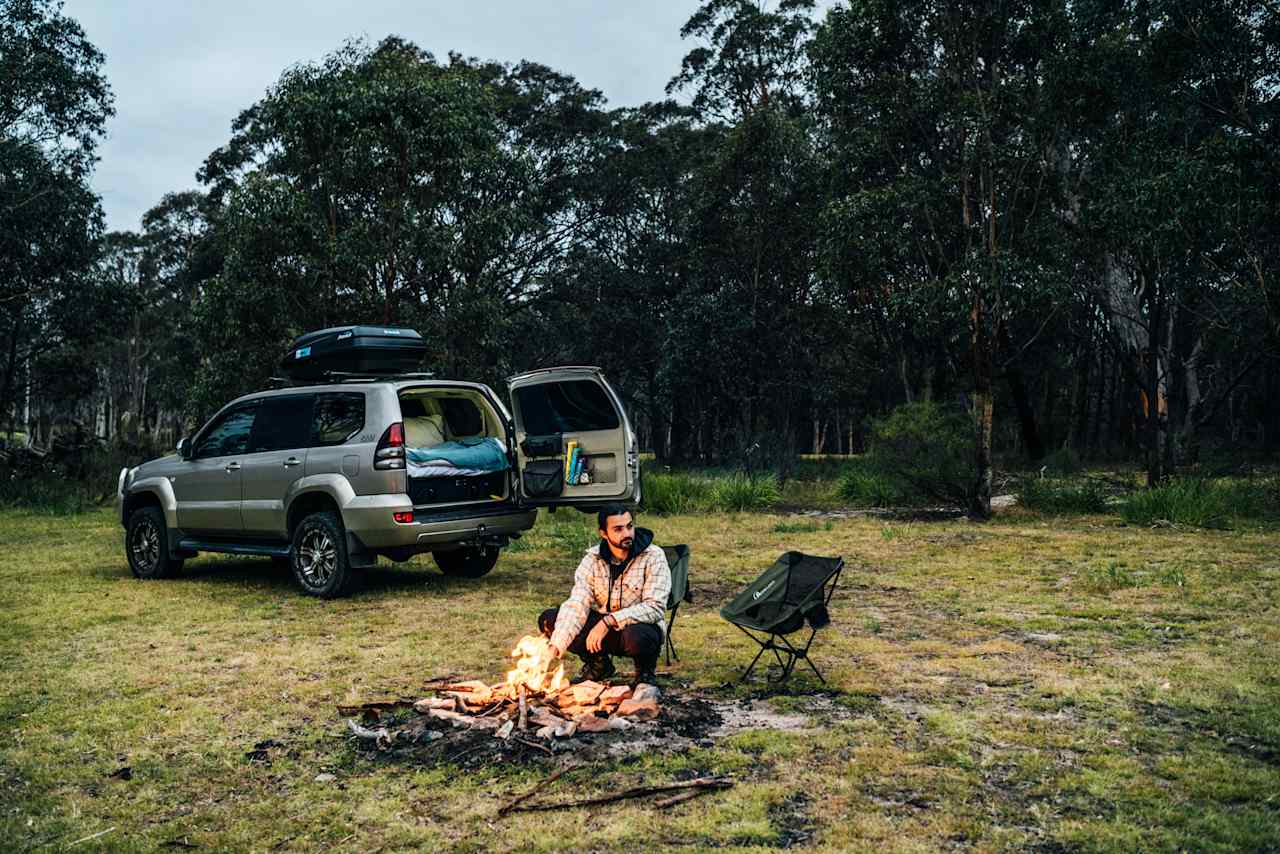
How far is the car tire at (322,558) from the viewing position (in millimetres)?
8836

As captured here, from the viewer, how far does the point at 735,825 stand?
12.4 feet

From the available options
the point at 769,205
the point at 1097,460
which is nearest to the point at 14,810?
the point at 769,205

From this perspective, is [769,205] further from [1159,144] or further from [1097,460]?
[1097,460]

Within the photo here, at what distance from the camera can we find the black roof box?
33.1 feet

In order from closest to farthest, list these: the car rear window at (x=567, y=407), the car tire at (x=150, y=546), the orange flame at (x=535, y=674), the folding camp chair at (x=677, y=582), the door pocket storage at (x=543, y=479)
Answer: the orange flame at (x=535, y=674) < the folding camp chair at (x=677, y=582) < the door pocket storage at (x=543, y=479) < the car rear window at (x=567, y=407) < the car tire at (x=150, y=546)

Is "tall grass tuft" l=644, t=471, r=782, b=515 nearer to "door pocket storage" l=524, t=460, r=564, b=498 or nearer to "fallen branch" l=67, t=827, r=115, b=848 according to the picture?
"door pocket storage" l=524, t=460, r=564, b=498

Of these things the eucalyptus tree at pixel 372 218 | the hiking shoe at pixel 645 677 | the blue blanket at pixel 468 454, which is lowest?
the hiking shoe at pixel 645 677

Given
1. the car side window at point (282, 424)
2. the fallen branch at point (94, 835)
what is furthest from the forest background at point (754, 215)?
the fallen branch at point (94, 835)

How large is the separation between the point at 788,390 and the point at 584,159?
10.1 meters

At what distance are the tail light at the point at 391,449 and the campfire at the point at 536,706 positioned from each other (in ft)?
11.2

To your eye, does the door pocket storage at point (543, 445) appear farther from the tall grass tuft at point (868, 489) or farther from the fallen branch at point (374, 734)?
the tall grass tuft at point (868, 489)

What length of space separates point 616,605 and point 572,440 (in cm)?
429

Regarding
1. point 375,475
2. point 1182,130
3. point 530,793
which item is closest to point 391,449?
point 375,475

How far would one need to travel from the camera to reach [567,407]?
33.1 ft
